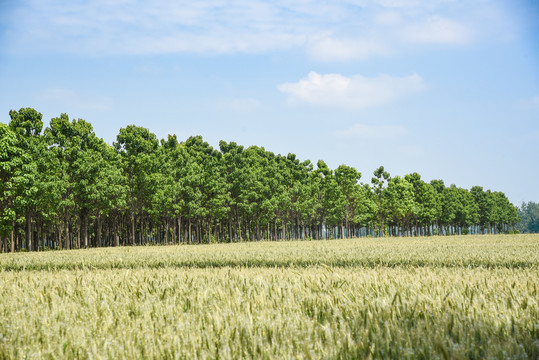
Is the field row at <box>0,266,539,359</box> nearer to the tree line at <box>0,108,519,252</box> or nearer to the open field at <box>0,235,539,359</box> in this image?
the open field at <box>0,235,539,359</box>

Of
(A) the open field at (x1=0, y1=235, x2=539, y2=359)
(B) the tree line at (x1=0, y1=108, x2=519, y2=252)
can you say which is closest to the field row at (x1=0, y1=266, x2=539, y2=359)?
(A) the open field at (x1=0, y1=235, x2=539, y2=359)

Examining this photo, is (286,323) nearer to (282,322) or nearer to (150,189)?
(282,322)

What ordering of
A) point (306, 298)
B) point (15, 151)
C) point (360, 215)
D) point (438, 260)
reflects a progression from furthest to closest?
point (360, 215)
point (15, 151)
point (438, 260)
point (306, 298)

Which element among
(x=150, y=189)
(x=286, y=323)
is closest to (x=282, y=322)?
(x=286, y=323)

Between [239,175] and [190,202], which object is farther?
[239,175]

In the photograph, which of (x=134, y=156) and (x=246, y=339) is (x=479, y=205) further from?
(x=246, y=339)

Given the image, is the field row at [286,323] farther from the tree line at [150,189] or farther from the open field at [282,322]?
the tree line at [150,189]

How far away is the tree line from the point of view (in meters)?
33.2

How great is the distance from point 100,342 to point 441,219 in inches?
3982

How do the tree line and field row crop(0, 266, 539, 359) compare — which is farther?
the tree line

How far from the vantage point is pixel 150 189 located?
43.0 meters

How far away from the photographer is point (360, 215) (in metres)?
72.9

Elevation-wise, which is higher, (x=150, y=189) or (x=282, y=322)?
(x=150, y=189)

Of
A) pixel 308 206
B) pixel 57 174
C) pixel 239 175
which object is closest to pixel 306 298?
pixel 57 174
